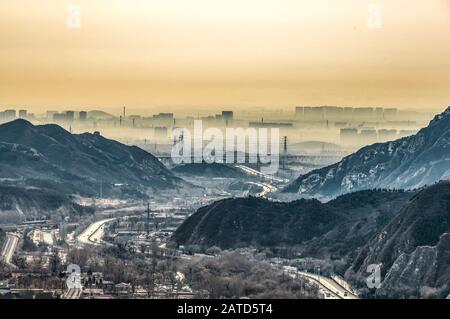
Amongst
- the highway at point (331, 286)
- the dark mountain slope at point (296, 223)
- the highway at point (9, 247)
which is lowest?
the highway at point (331, 286)

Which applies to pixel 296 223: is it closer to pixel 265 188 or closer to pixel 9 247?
pixel 9 247

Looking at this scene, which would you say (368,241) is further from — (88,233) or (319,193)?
(319,193)

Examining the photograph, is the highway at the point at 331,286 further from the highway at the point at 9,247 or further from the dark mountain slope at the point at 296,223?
the highway at the point at 9,247

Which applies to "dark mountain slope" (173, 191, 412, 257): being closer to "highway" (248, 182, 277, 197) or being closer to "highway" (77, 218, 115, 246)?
"highway" (77, 218, 115, 246)

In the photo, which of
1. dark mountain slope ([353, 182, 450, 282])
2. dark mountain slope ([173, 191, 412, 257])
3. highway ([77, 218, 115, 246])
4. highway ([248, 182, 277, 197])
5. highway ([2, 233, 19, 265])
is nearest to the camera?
dark mountain slope ([353, 182, 450, 282])

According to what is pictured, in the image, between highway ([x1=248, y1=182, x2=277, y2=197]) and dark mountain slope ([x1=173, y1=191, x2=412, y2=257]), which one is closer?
dark mountain slope ([x1=173, y1=191, x2=412, y2=257])

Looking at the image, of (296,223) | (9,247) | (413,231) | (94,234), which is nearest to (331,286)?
(413,231)

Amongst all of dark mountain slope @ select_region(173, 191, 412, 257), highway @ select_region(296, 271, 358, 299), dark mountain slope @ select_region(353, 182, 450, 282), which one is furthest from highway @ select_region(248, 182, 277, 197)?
highway @ select_region(296, 271, 358, 299)

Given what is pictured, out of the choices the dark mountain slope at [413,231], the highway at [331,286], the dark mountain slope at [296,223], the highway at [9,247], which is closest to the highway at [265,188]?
the dark mountain slope at [296,223]
